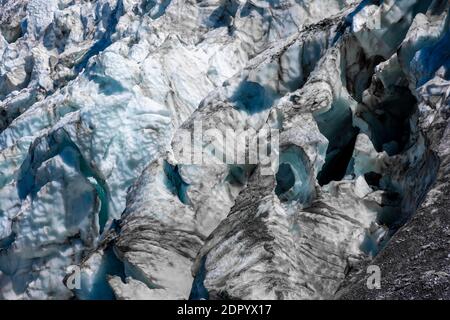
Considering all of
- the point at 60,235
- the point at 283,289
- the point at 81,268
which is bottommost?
the point at 60,235

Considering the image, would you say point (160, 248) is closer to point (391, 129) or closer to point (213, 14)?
point (391, 129)

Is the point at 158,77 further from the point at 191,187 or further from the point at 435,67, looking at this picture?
the point at 435,67

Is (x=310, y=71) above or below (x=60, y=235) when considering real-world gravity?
above

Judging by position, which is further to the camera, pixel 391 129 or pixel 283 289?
pixel 391 129

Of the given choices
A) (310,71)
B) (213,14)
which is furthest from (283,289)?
(213,14)

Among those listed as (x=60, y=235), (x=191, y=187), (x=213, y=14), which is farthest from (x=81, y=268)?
(x=213, y=14)
